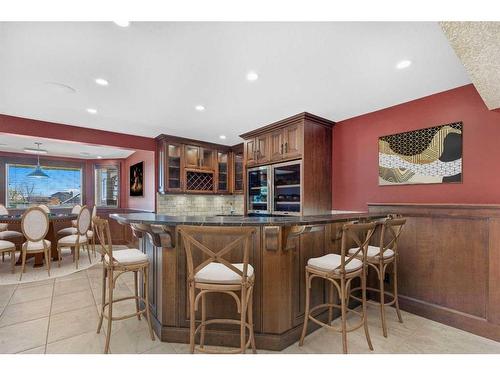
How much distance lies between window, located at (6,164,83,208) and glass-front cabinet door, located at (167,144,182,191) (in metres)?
4.11

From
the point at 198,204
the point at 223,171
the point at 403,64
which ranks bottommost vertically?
the point at 198,204

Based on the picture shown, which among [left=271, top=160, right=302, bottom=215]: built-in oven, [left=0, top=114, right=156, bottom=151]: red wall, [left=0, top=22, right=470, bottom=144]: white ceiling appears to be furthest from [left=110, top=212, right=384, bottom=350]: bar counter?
[left=0, top=114, right=156, bottom=151]: red wall

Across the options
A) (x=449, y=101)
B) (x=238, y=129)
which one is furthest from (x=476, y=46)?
(x=238, y=129)

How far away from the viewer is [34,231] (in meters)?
3.94

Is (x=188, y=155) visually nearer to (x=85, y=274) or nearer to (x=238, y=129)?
(x=238, y=129)

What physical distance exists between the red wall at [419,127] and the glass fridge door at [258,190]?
1.09 m

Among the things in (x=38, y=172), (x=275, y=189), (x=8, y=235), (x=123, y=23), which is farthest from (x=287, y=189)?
(x=38, y=172)

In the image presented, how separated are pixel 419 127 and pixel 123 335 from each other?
12.3 ft

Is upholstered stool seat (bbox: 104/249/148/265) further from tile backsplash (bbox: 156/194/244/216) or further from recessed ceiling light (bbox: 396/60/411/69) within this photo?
tile backsplash (bbox: 156/194/244/216)

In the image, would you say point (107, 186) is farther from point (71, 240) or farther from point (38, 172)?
point (71, 240)

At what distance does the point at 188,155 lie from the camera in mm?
5039

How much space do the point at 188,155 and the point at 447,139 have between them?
13.6 ft

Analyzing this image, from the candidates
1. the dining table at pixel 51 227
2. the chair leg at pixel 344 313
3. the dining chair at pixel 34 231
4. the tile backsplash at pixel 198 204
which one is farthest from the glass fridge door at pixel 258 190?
the dining table at pixel 51 227

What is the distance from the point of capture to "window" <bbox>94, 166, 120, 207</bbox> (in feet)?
23.4
